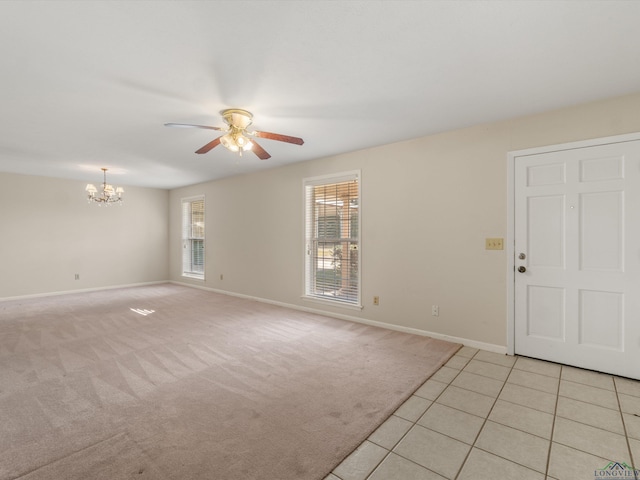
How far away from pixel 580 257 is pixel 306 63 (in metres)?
2.98

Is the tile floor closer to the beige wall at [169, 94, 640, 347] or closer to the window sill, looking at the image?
the beige wall at [169, 94, 640, 347]

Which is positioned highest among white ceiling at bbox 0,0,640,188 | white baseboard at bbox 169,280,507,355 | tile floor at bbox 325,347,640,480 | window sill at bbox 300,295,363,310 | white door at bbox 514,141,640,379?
white ceiling at bbox 0,0,640,188

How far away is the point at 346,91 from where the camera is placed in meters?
2.53

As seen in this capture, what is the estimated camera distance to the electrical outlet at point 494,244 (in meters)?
3.21

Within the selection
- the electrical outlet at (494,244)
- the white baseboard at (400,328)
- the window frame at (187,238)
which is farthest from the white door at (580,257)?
the window frame at (187,238)

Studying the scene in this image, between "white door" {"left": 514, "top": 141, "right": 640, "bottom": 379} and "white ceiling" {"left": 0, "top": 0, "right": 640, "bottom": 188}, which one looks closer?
"white ceiling" {"left": 0, "top": 0, "right": 640, "bottom": 188}

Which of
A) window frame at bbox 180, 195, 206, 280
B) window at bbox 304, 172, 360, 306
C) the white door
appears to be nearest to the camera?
the white door

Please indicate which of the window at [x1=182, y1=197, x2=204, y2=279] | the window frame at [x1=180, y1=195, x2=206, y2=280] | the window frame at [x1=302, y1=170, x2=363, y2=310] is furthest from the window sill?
the window frame at [x1=180, y1=195, x2=206, y2=280]

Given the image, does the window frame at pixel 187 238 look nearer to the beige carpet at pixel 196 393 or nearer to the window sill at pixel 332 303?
the beige carpet at pixel 196 393

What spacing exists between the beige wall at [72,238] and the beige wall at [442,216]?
4.37 m

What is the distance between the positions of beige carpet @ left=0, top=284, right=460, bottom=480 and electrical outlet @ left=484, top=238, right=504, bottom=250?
1172 millimetres

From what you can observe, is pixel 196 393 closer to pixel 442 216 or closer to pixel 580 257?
pixel 442 216

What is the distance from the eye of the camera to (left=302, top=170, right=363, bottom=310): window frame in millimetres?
4293

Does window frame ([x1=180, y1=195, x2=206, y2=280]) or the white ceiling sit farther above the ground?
the white ceiling
